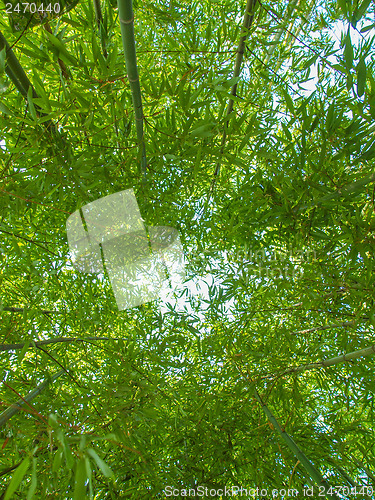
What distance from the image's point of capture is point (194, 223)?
2.51m

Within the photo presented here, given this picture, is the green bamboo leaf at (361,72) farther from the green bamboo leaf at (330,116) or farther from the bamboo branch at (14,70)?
the bamboo branch at (14,70)

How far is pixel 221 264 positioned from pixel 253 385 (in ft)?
3.01

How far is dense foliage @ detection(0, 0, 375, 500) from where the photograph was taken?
48.3 inches

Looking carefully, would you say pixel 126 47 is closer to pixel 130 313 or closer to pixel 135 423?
pixel 135 423

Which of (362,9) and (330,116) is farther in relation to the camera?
(330,116)

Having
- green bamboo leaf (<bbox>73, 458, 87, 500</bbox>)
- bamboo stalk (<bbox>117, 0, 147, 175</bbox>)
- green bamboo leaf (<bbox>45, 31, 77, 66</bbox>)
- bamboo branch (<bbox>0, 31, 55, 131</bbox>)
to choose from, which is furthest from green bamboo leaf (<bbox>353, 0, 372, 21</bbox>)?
green bamboo leaf (<bbox>73, 458, 87, 500</bbox>)

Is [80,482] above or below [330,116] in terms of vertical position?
below

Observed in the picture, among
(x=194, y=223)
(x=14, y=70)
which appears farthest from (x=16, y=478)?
(x=194, y=223)

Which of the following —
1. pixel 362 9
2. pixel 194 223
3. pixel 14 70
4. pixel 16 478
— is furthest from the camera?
pixel 194 223

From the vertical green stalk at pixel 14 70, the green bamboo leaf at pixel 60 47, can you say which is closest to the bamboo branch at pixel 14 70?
the vertical green stalk at pixel 14 70

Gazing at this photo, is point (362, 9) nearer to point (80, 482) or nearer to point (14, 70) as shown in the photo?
point (14, 70)

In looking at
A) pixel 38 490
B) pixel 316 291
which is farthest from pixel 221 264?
pixel 38 490

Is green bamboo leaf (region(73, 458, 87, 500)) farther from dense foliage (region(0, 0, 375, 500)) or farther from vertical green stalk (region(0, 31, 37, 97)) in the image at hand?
vertical green stalk (region(0, 31, 37, 97))

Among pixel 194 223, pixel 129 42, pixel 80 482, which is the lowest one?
pixel 80 482
